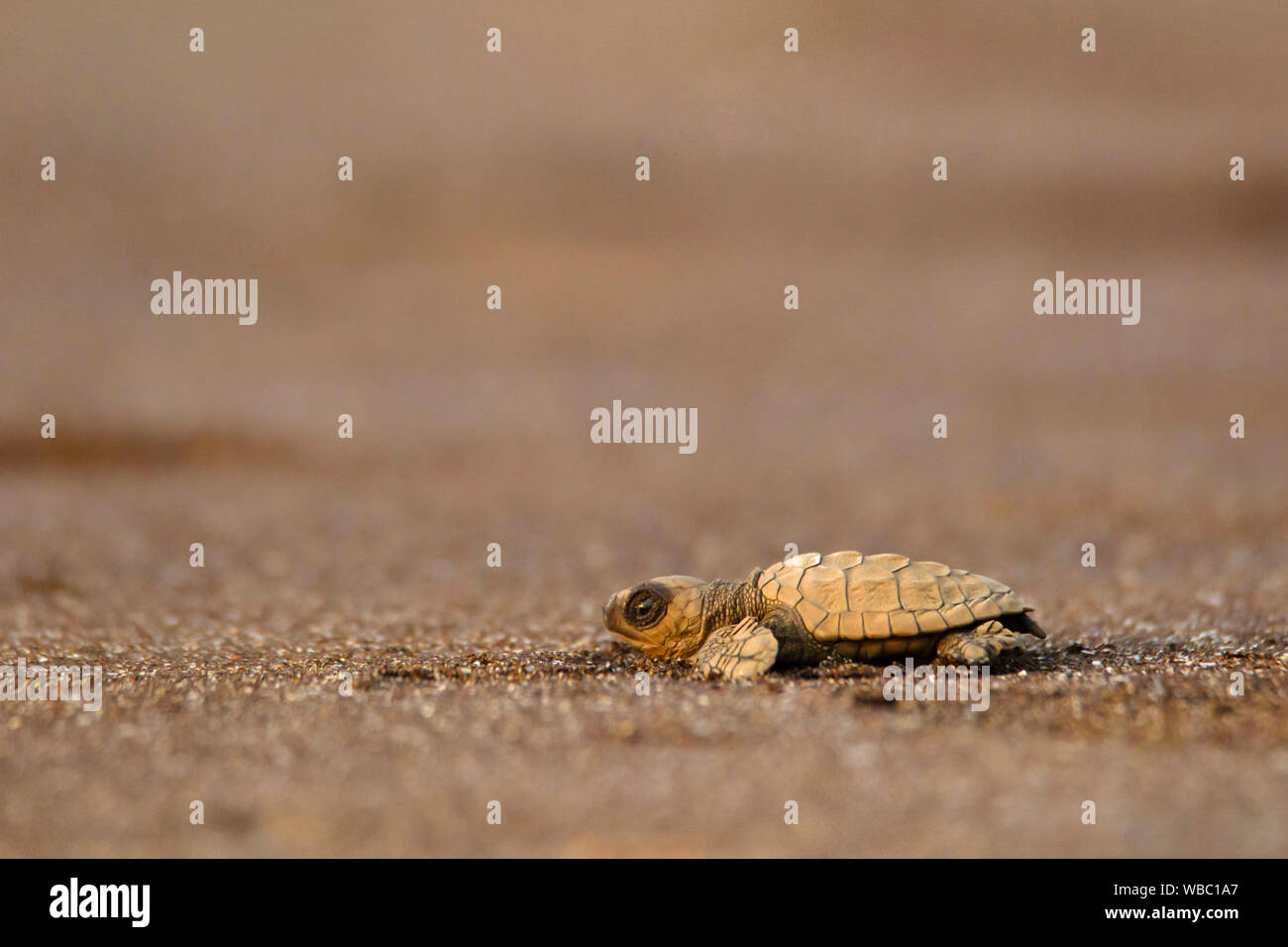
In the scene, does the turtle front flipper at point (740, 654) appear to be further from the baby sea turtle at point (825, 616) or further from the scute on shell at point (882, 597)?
the scute on shell at point (882, 597)

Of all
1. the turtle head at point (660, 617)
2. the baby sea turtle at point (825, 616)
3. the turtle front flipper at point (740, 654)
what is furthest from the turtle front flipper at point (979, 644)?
the turtle head at point (660, 617)

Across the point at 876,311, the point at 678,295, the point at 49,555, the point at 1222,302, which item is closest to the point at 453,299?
the point at 678,295

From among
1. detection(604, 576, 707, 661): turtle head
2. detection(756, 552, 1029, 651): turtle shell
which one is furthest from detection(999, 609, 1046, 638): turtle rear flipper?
detection(604, 576, 707, 661): turtle head

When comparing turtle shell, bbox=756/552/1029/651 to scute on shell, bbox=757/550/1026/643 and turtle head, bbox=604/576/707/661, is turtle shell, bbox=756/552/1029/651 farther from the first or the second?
turtle head, bbox=604/576/707/661

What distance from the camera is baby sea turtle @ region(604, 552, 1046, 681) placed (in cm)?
628

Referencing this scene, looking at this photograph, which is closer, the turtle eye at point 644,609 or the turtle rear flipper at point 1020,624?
the turtle rear flipper at point 1020,624

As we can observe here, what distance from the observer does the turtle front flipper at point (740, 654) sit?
6.10 metres

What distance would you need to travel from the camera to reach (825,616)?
6.42 m

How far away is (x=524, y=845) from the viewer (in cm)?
396

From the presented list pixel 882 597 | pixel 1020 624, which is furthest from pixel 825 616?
pixel 1020 624

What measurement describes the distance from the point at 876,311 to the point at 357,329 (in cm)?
1106

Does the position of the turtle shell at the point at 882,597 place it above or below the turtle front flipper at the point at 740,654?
above

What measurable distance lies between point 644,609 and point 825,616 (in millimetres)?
1120

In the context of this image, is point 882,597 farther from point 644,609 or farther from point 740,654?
point 644,609
